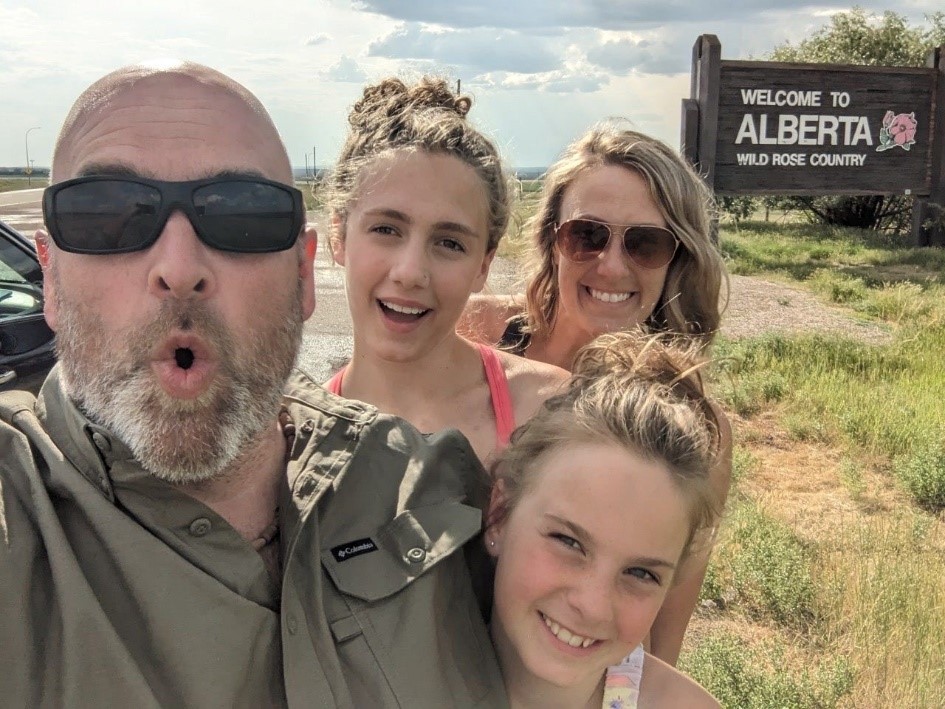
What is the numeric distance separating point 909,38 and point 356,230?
21286mm

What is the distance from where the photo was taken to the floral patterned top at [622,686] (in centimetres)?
195

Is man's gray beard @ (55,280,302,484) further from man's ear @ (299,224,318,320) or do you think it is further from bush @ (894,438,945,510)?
bush @ (894,438,945,510)

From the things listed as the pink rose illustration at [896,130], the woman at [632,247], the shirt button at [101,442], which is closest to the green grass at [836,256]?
the pink rose illustration at [896,130]

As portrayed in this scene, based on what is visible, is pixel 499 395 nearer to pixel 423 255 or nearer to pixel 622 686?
pixel 423 255

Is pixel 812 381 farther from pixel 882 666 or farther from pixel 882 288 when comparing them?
pixel 882 288

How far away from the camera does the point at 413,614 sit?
169cm

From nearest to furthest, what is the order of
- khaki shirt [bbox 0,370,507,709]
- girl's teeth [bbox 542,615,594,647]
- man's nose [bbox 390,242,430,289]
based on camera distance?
khaki shirt [bbox 0,370,507,709]
girl's teeth [bbox 542,615,594,647]
man's nose [bbox 390,242,430,289]

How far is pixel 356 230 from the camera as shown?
2.49m

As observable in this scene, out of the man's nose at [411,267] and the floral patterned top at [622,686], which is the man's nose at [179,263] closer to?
the man's nose at [411,267]

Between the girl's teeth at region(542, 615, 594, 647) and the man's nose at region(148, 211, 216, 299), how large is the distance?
3.13 feet

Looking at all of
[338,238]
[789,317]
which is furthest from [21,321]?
[789,317]

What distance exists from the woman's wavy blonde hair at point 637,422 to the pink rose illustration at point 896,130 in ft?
32.2

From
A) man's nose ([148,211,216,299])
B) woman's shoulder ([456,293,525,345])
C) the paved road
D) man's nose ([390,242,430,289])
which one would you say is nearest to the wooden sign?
the paved road

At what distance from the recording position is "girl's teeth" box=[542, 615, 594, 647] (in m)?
1.79
